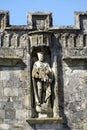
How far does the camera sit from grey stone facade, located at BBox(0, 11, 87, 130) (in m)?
11.9

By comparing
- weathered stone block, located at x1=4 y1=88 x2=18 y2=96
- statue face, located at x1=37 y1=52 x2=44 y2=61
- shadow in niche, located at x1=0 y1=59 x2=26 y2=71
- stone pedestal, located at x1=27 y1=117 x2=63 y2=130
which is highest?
statue face, located at x1=37 y1=52 x2=44 y2=61

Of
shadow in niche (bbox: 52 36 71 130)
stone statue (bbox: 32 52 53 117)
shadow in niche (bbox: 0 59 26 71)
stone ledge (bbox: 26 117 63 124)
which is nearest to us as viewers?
stone ledge (bbox: 26 117 63 124)

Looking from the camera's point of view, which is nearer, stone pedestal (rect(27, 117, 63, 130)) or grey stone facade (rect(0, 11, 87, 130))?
stone pedestal (rect(27, 117, 63, 130))

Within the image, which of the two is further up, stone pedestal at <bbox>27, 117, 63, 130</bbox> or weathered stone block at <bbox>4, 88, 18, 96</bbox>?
weathered stone block at <bbox>4, 88, 18, 96</bbox>

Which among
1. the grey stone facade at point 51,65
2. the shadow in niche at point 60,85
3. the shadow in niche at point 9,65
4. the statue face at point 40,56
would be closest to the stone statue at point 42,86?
→ the statue face at point 40,56

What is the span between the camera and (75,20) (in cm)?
1275

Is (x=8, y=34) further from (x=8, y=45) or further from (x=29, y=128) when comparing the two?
(x=29, y=128)

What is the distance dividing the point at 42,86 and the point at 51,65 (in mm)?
701

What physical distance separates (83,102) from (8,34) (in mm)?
2877

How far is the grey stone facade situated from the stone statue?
0.14 meters

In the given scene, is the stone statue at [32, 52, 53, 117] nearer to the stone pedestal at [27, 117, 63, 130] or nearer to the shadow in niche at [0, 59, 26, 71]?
the stone pedestal at [27, 117, 63, 130]

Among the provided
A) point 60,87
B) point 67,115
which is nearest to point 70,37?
point 60,87

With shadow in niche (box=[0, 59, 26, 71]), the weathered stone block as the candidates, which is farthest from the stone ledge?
shadow in niche (box=[0, 59, 26, 71])

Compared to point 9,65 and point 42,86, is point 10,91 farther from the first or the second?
point 42,86
